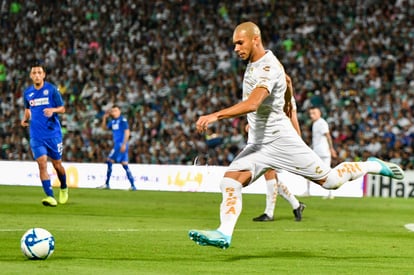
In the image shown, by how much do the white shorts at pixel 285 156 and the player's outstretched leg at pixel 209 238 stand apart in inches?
37.5

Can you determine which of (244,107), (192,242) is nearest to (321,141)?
(192,242)

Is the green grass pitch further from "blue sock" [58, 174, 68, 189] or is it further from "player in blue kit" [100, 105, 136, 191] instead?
"player in blue kit" [100, 105, 136, 191]

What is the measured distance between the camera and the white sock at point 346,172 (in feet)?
36.2

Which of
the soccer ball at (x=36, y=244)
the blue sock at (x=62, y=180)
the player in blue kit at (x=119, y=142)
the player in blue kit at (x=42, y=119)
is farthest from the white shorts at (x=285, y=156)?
the player in blue kit at (x=119, y=142)

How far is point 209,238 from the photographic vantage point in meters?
10.0

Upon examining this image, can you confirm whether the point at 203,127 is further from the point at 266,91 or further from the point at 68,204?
the point at 68,204

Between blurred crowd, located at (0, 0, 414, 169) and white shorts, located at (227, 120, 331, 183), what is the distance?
1909 centimetres

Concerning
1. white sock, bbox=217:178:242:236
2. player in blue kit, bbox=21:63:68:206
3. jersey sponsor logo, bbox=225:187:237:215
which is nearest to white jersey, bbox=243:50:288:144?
white sock, bbox=217:178:242:236

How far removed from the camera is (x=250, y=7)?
125ft

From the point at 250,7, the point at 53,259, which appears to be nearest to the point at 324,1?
the point at 250,7

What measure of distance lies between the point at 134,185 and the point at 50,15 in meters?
14.4

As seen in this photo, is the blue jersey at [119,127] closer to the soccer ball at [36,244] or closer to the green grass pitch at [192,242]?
the green grass pitch at [192,242]

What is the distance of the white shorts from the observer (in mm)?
10789

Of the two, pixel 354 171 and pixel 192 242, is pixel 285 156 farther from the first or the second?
pixel 192 242
